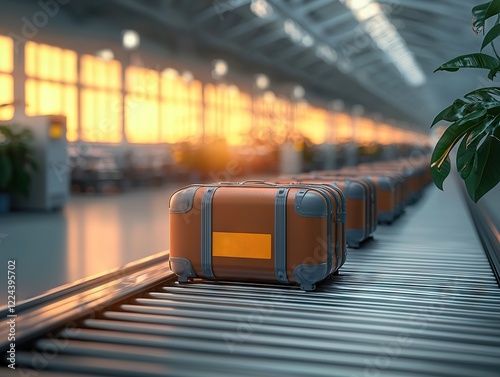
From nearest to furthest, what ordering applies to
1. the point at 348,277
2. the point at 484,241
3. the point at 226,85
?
the point at 348,277, the point at 484,241, the point at 226,85

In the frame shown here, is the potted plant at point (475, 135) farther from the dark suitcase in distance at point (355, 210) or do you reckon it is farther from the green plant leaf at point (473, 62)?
the dark suitcase in distance at point (355, 210)

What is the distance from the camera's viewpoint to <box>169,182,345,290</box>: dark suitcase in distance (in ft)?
16.2

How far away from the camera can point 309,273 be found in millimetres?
4953

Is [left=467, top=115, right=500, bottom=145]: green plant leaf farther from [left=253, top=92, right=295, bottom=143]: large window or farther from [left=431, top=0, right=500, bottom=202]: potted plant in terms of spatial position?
[left=253, top=92, right=295, bottom=143]: large window

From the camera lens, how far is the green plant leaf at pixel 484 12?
4203mm

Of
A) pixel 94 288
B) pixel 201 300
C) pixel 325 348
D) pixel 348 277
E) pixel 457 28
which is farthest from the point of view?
pixel 457 28

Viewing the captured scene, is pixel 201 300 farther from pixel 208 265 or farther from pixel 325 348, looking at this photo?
pixel 325 348

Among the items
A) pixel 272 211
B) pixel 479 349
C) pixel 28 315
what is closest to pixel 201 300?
pixel 272 211

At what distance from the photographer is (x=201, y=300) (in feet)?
15.4

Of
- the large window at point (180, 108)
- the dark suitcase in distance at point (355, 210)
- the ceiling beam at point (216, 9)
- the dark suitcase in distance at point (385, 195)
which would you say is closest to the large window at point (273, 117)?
the large window at point (180, 108)

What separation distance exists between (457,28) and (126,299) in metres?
19.9

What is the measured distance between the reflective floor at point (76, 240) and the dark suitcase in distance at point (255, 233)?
42.3 inches

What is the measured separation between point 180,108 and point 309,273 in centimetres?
2219

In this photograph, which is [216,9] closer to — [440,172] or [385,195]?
[385,195]
